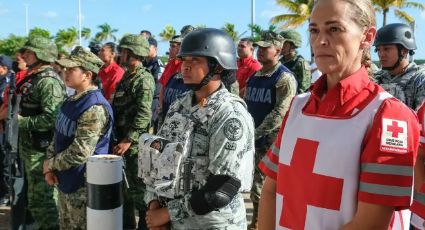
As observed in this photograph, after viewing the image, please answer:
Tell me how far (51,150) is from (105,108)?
72cm

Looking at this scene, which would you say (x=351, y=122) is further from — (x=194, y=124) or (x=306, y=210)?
(x=194, y=124)

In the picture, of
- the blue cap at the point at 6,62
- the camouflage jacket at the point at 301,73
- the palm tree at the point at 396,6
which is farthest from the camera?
the palm tree at the point at 396,6

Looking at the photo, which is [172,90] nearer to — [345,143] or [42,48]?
[42,48]

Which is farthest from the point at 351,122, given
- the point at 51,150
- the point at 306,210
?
the point at 51,150

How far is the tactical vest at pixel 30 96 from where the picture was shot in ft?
16.2

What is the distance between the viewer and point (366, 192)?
149 centimetres

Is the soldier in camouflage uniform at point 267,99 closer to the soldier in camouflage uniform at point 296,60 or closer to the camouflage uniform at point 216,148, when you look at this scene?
the soldier in camouflage uniform at point 296,60

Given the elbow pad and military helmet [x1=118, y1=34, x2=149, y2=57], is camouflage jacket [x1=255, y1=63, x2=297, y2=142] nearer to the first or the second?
military helmet [x1=118, y1=34, x2=149, y2=57]

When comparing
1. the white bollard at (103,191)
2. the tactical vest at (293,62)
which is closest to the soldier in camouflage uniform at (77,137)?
the white bollard at (103,191)

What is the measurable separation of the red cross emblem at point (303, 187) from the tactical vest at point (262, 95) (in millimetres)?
3768

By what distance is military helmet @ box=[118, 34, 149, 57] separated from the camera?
5926mm

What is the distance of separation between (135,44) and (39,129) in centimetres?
171

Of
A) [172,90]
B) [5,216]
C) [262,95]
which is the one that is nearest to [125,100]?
[172,90]

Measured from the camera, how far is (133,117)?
5637 mm
